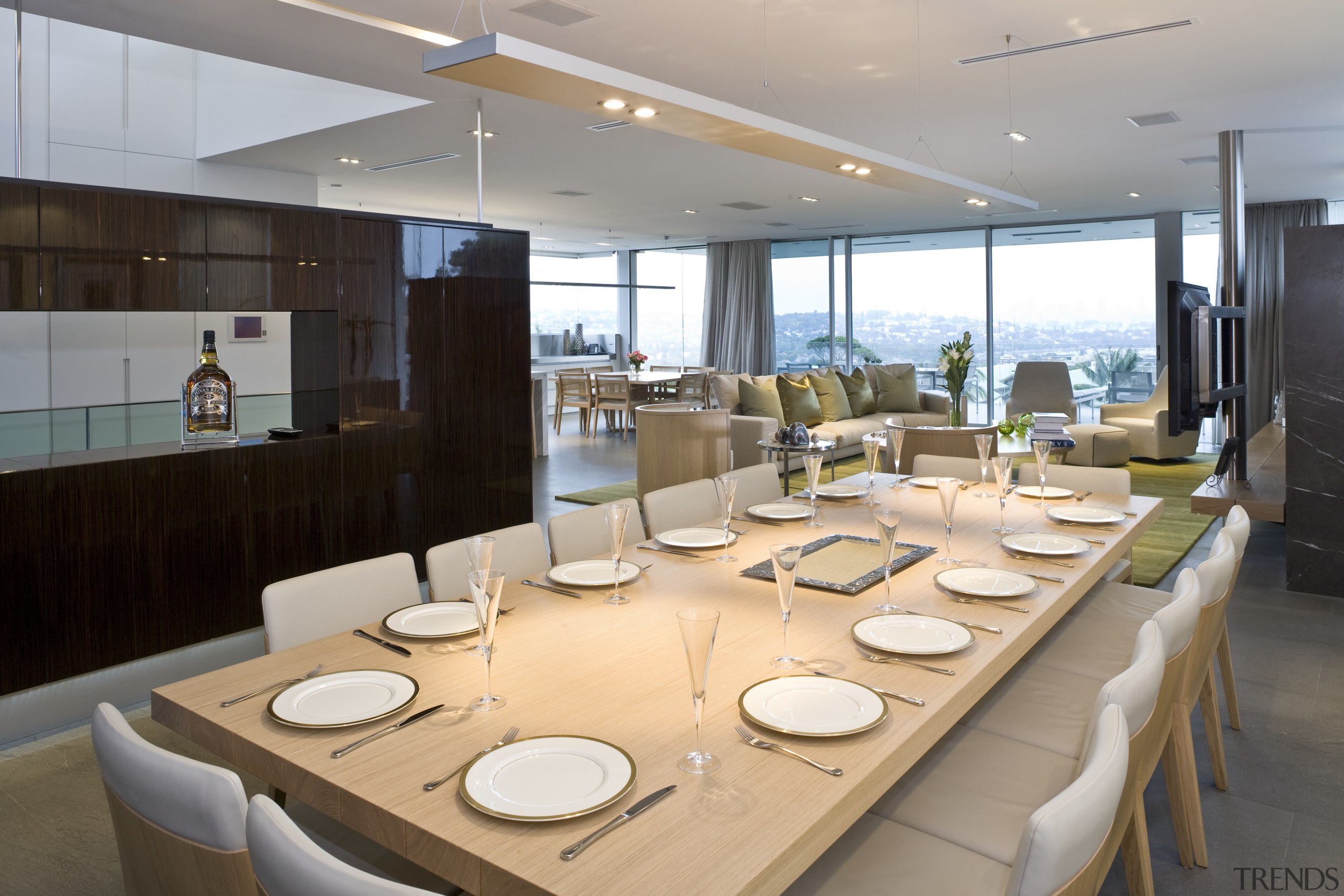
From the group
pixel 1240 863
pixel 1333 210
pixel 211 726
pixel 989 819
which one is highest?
pixel 1333 210

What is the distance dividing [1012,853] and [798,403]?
265 inches

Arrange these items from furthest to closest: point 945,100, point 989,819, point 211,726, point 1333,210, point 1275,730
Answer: point 1333,210 → point 945,100 → point 1275,730 → point 989,819 → point 211,726

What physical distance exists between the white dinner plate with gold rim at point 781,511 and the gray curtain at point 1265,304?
28.0 feet

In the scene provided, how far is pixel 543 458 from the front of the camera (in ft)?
29.4

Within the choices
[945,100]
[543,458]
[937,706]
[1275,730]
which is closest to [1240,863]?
[1275,730]

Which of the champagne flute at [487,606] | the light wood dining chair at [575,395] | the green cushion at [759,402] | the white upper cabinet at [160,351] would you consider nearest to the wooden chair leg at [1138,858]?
the champagne flute at [487,606]

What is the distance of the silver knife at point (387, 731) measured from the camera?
1324 millimetres

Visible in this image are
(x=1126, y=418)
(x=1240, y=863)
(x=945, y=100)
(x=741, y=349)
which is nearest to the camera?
(x=1240, y=863)

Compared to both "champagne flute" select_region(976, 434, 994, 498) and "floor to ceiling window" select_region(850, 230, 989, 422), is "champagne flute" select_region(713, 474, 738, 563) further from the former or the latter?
"floor to ceiling window" select_region(850, 230, 989, 422)

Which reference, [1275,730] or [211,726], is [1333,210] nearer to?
[1275,730]

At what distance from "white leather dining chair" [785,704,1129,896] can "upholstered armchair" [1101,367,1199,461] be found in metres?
7.47

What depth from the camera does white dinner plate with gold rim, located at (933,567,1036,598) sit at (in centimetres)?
203

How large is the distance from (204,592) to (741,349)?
10.1 metres

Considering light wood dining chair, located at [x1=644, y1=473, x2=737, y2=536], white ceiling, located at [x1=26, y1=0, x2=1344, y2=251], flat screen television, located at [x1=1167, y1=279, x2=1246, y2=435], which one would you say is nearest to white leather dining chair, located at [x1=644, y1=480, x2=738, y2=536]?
light wood dining chair, located at [x1=644, y1=473, x2=737, y2=536]
